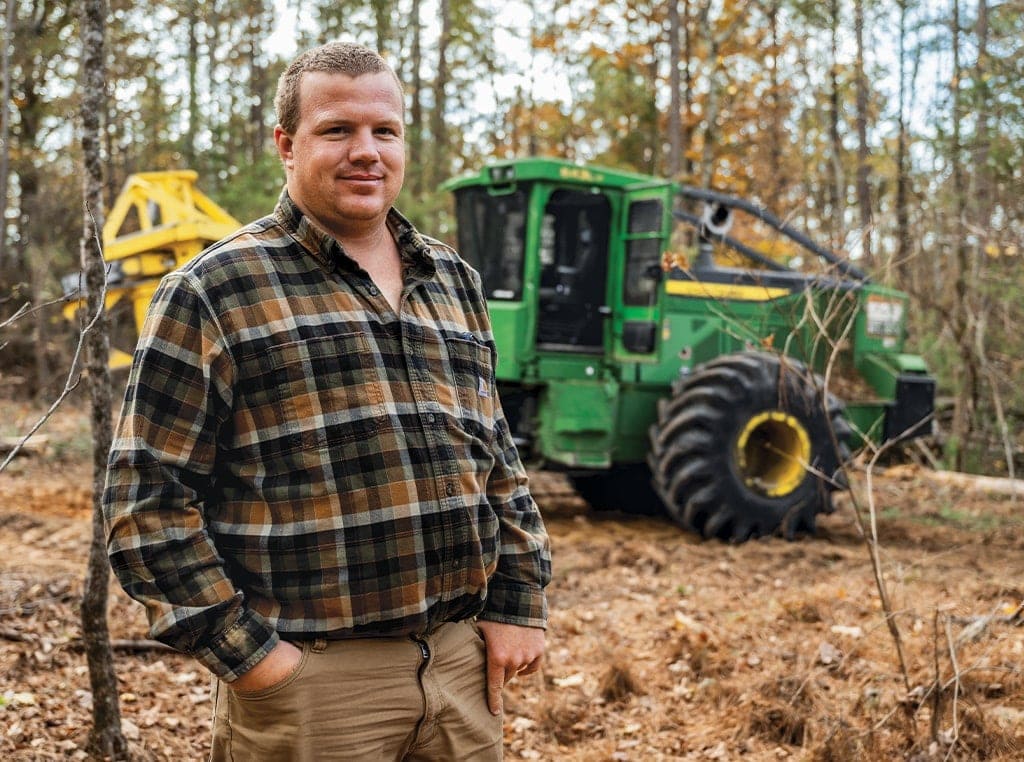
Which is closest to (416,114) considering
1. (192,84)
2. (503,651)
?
(192,84)

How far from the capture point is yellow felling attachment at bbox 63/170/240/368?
7.68m

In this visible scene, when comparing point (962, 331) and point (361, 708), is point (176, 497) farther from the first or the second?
point (962, 331)

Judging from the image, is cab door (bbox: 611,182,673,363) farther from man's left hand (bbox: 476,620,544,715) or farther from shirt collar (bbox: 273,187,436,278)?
shirt collar (bbox: 273,187,436,278)

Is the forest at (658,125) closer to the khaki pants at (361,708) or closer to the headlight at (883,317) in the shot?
the headlight at (883,317)

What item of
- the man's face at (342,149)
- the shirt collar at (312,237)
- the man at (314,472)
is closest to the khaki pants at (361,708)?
the man at (314,472)

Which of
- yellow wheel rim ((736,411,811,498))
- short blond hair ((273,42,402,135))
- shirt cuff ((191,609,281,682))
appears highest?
short blond hair ((273,42,402,135))

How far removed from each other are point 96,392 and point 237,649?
5.81ft

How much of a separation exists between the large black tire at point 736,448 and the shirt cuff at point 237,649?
603cm

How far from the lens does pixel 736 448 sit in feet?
25.2

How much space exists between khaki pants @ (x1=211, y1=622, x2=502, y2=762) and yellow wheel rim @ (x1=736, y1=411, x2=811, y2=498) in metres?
5.89

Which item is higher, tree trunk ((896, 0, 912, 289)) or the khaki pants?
tree trunk ((896, 0, 912, 289))

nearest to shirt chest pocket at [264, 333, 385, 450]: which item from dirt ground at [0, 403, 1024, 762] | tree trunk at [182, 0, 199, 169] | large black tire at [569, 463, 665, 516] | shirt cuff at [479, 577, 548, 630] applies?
shirt cuff at [479, 577, 548, 630]

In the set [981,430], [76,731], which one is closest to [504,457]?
[76,731]

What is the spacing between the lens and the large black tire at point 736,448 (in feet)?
Result: 25.1
